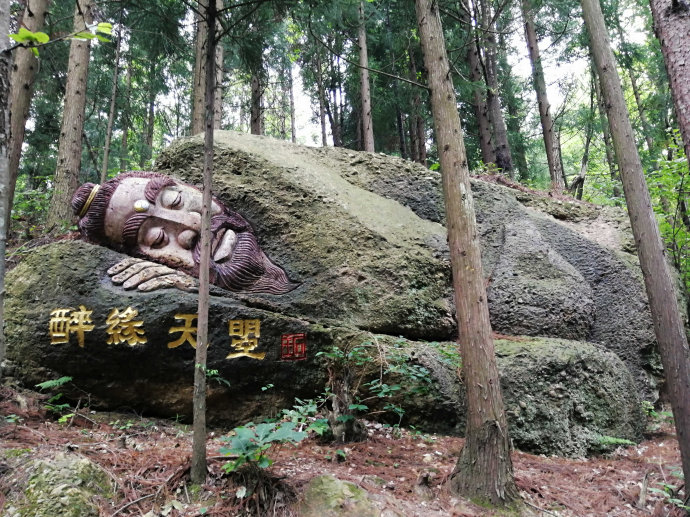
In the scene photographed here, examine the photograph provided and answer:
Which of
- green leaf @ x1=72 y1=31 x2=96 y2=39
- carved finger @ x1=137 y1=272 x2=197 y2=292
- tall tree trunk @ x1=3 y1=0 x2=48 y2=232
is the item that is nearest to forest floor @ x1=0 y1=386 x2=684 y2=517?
carved finger @ x1=137 y1=272 x2=197 y2=292

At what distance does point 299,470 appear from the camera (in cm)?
324

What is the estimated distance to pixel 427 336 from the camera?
17.4 ft

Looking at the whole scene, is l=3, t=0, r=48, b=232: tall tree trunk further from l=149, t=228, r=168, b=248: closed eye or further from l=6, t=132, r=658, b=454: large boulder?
l=149, t=228, r=168, b=248: closed eye

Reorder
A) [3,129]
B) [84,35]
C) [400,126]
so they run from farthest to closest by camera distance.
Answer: [400,126] → [3,129] → [84,35]

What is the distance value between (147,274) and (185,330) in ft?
2.31

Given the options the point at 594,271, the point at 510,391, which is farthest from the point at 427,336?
the point at 594,271

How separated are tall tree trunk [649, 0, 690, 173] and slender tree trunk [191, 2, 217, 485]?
3.24 m

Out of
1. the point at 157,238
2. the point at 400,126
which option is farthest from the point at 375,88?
the point at 157,238

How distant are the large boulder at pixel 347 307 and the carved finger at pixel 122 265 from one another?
97 millimetres

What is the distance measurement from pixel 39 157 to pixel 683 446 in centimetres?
1548

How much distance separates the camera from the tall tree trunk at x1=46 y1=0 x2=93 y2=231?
318 inches

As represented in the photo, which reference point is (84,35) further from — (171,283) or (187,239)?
(187,239)

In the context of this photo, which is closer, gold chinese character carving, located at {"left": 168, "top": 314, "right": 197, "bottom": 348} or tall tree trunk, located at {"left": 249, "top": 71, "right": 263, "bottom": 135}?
gold chinese character carving, located at {"left": 168, "top": 314, "right": 197, "bottom": 348}

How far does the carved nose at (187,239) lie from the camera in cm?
507
